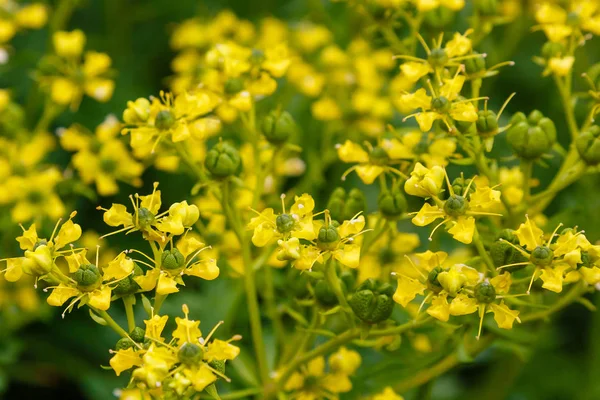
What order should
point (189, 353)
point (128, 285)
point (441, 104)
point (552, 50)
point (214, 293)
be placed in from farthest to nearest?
point (214, 293) → point (552, 50) → point (441, 104) → point (128, 285) → point (189, 353)

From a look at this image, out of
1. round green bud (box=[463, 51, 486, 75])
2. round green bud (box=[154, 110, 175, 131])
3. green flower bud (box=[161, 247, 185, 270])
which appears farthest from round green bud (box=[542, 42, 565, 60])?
green flower bud (box=[161, 247, 185, 270])

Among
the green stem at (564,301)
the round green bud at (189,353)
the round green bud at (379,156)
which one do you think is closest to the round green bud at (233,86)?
the round green bud at (379,156)

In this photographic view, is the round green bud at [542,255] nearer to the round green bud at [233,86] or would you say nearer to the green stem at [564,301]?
the green stem at [564,301]

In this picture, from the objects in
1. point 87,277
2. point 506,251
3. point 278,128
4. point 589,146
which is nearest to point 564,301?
point 506,251

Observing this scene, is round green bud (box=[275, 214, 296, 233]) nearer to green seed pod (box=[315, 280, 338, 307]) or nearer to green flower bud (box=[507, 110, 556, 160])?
green seed pod (box=[315, 280, 338, 307])

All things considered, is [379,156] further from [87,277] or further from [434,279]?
[87,277]

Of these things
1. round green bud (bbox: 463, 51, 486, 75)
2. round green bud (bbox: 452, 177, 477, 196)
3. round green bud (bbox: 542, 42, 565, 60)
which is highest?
round green bud (bbox: 463, 51, 486, 75)
